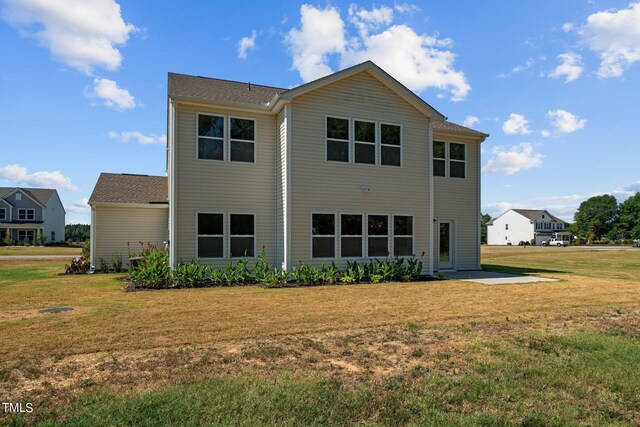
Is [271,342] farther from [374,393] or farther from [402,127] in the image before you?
[402,127]

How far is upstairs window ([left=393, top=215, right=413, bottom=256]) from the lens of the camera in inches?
583

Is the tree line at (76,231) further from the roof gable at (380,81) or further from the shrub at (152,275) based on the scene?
the roof gable at (380,81)

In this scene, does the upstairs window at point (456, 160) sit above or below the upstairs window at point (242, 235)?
above

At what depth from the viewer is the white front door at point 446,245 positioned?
17.2 m

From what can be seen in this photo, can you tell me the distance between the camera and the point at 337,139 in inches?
552

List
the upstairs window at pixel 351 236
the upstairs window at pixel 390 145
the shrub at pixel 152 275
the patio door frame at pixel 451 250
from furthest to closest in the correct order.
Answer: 1. the patio door frame at pixel 451 250
2. the upstairs window at pixel 390 145
3. the upstairs window at pixel 351 236
4. the shrub at pixel 152 275

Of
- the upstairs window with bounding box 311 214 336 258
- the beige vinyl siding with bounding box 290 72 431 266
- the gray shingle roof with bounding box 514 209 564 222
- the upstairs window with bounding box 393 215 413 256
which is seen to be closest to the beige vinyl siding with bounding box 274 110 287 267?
the beige vinyl siding with bounding box 290 72 431 266

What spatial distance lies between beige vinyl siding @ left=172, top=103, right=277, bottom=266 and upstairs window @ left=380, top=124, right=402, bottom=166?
12.6 feet

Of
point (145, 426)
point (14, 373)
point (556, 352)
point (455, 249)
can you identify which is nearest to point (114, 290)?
point (14, 373)

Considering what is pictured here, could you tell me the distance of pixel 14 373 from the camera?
4426mm

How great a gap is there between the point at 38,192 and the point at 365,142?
56.1 meters

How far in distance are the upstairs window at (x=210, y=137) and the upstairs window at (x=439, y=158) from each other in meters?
8.63

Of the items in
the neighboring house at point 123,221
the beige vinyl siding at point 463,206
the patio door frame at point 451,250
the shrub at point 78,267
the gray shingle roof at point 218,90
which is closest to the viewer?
the gray shingle roof at point 218,90

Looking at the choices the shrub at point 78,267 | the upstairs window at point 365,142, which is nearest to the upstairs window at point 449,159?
the upstairs window at point 365,142
